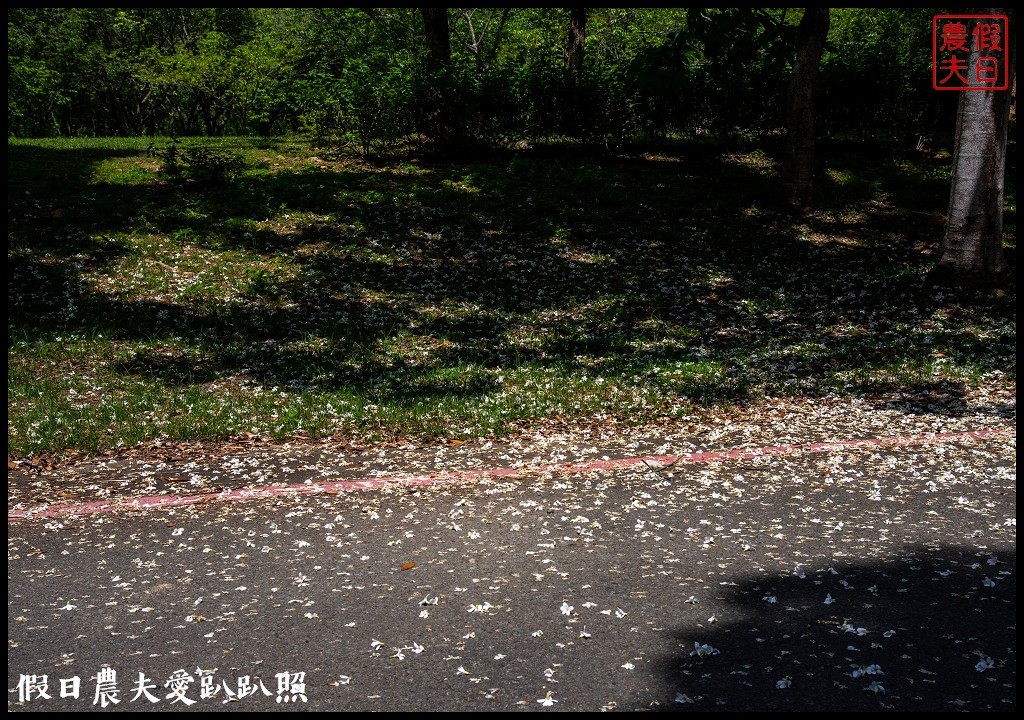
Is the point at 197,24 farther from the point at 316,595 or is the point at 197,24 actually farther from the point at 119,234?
the point at 316,595

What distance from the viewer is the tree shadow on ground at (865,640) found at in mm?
4141

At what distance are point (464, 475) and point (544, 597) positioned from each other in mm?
2473

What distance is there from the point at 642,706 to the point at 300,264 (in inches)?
524

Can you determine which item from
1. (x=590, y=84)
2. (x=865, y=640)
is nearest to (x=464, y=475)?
(x=865, y=640)

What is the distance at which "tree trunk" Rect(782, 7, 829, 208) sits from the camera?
1741cm

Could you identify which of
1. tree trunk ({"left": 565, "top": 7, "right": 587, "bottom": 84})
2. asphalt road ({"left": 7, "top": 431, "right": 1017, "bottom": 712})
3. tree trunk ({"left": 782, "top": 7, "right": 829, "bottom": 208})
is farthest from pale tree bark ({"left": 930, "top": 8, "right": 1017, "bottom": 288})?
tree trunk ({"left": 565, "top": 7, "right": 587, "bottom": 84})

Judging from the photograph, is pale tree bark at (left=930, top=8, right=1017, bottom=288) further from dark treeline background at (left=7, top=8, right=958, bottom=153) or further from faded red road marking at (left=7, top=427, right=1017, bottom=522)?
faded red road marking at (left=7, top=427, right=1017, bottom=522)

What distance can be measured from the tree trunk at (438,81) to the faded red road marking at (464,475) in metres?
16.1

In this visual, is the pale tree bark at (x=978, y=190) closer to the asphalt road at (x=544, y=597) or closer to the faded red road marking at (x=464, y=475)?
the faded red road marking at (x=464, y=475)

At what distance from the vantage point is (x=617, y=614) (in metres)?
5.05

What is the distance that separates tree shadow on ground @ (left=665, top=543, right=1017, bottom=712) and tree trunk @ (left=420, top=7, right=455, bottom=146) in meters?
18.7

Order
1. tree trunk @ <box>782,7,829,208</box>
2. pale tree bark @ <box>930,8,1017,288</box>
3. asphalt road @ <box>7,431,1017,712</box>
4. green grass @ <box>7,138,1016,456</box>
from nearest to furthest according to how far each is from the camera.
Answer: asphalt road @ <box>7,431,1017,712</box> < green grass @ <box>7,138,1016,456</box> < pale tree bark @ <box>930,8,1017,288</box> < tree trunk @ <box>782,7,829,208</box>
